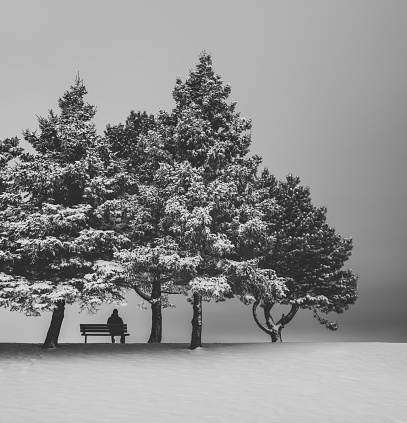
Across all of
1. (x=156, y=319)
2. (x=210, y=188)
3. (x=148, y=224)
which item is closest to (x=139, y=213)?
Result: (x=148, y=224)

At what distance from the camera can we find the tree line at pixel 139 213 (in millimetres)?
20297

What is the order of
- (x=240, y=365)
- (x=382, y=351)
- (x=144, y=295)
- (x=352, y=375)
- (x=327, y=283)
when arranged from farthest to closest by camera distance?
(x=327, y=283)
(x=144, y=295)
(x=382, y=351)
(x=240, y=365)
(x=352, y=375)

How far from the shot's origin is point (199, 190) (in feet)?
68.9

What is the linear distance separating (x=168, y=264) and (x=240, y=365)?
5.32m

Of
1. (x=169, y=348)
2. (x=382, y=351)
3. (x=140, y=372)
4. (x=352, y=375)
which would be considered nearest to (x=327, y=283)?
(x=382, y=351)

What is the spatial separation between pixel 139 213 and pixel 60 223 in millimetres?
4989

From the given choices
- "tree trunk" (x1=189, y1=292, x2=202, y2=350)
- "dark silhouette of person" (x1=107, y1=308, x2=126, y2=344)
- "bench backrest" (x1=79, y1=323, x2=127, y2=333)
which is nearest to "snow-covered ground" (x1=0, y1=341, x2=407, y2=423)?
"tree trunk" (x1=189, y1=292, x2=202, y2=350)

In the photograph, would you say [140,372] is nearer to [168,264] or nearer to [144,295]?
[168,264]

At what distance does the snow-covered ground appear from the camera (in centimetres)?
1020

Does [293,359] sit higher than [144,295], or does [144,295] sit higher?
[144,295]

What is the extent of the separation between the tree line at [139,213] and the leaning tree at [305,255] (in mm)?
6356

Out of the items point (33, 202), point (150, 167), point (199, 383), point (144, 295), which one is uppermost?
point (150, 167)

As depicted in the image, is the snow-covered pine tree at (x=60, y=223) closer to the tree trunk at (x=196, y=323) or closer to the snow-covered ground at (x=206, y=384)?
the snow-covered ground at (x=206, y=384)

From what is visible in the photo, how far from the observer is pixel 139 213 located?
24406mm
